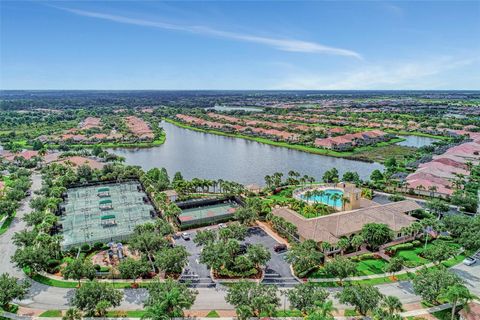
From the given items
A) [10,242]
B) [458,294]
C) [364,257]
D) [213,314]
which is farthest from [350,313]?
[10,242]

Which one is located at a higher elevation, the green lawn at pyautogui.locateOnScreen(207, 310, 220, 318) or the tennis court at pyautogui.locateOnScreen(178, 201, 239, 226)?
the tennis court at pyautogui.locateOnScreen(178, 201, 239, 226)

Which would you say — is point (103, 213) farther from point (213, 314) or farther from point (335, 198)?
point (335, 198)

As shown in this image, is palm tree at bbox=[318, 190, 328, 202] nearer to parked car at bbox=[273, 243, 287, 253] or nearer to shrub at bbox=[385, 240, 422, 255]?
shrub at bbox=[385, 240, 422, 255]

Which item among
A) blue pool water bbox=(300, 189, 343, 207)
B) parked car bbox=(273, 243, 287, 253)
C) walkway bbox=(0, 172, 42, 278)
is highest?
blue pool water bbox=(300, 189, 343, 207)

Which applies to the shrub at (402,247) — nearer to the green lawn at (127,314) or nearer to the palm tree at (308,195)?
the palm tree at (308,195)

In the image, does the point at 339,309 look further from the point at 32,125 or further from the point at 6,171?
the point at 32,125

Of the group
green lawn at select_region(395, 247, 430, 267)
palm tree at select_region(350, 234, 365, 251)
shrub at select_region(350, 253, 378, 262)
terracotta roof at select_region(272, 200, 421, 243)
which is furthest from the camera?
terracotta roof at select_region(272, 200, 421, 243)

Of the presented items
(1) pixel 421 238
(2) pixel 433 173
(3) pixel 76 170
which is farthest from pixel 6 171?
(2) pixel 433 173

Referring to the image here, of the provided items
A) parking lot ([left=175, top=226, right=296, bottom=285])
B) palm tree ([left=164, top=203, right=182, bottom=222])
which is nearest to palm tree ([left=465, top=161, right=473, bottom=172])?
parking lot ([left=175, top=226, right=296, bottom=285])
